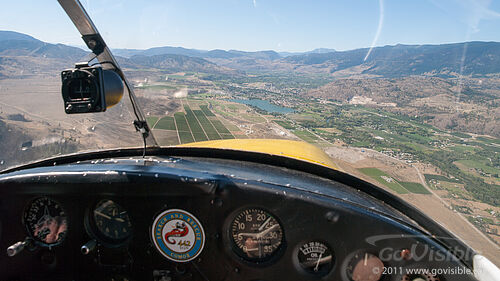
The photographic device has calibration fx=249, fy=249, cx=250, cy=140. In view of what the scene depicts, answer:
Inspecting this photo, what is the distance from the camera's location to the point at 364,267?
1522 mm

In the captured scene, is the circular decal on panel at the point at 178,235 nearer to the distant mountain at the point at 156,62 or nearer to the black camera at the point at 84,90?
the black camera at the point at 84,90

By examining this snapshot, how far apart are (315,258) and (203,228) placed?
0.73 meters

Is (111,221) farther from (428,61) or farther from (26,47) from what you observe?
(428,61)

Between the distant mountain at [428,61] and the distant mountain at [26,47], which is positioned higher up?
the distant mountain at [428,61]

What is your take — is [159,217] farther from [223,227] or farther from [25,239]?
[25,239]

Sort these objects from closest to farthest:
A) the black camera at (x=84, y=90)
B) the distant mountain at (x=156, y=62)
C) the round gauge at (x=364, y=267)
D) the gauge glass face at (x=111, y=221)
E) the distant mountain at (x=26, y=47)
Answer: the black camera at (x=84, y=90), the round gauge at (x=364, y=267), the gauge glass face at (x=111, y=221), the distant mountain at (x=156, y=62), the distant mountain at (x=26, y=47)

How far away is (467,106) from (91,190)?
226 ft

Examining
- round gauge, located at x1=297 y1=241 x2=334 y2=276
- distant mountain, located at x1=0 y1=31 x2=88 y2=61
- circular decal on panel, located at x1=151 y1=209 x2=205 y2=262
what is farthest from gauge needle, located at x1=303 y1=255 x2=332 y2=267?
distant mountain, located at x1=0 y1=31 x2=88 y2=61

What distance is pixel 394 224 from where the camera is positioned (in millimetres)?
1345

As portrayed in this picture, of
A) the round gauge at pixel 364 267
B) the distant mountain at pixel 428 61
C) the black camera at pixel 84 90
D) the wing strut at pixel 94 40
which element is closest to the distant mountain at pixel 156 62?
the wing strut at pixel 94 40

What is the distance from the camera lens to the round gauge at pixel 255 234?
5.25 feet

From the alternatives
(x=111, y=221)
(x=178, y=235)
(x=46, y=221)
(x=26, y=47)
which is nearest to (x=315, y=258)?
(x=178, y=235)

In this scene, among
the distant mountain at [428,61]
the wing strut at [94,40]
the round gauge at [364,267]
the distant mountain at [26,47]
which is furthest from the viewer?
the distant mountain at [428,61]

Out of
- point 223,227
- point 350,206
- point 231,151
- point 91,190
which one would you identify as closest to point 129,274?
point 91,190
